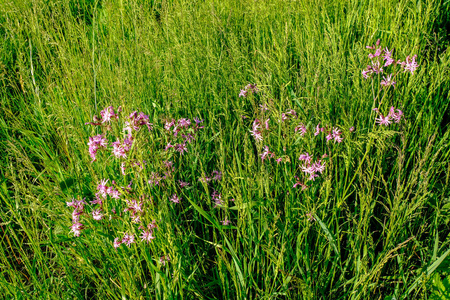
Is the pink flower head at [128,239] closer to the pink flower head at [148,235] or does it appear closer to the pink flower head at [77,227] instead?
the pink flower head at [148,235]

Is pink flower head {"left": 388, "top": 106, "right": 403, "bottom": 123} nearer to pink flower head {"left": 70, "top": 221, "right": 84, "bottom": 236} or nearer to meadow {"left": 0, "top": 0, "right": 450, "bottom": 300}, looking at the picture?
meadow {"left": 0, "top": 0, "right": 450, "bottom": 300}

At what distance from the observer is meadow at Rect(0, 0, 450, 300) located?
1.20 m

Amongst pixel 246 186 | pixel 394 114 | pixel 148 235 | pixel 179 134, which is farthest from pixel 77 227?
pixel 394 114

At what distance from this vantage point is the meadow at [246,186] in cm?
120

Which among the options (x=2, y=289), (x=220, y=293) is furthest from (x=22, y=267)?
(x=220, y=293)

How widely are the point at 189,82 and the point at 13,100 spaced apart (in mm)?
1351

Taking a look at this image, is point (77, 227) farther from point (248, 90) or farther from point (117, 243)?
point (248, 90)

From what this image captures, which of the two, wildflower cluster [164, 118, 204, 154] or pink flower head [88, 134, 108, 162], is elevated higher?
pink flower head [88, 134, 108, 162]

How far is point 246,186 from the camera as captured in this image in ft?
4.74

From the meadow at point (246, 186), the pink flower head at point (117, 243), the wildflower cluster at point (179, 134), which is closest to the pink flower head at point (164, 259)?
the meadow at point (246, 186)

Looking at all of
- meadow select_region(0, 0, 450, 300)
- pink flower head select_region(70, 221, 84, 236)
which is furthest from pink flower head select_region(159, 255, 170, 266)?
pink flower head select_region(70, 221, 84, 236)

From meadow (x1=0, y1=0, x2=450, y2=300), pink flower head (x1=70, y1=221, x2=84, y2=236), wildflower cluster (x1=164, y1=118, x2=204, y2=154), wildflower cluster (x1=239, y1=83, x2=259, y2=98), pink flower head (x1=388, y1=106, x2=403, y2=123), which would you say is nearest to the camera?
meadow (x1=0, y1=0, x2=450, y2=300)

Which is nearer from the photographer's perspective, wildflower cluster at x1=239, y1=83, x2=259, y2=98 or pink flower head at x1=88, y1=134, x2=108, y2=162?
pink flower head at x1=88, y1=134, x2=108, y2=162

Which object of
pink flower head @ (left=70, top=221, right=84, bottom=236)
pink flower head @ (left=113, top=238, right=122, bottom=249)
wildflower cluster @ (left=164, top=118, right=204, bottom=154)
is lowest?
pink flower head @ (left=113, top=238, right=122, bottom=249)
